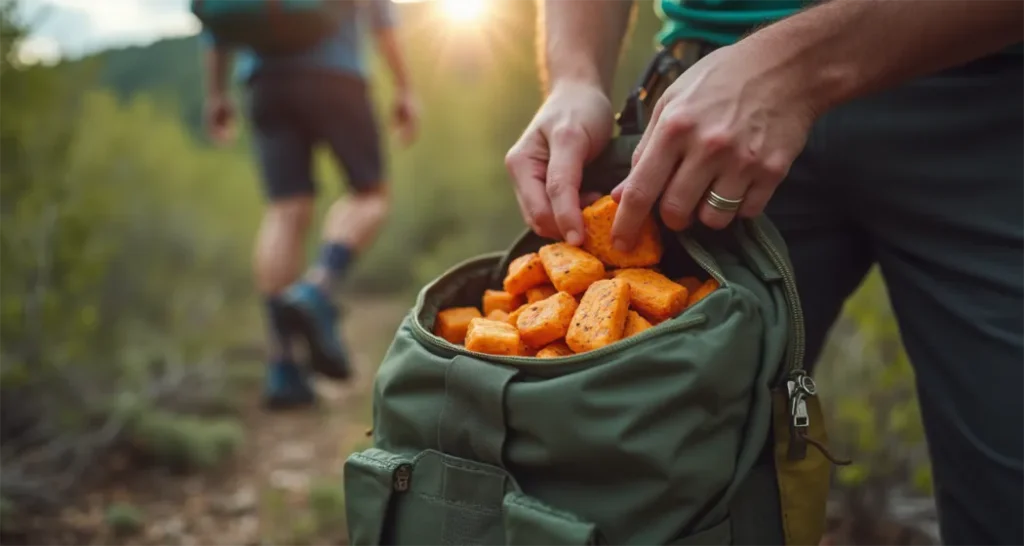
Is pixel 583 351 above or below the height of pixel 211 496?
above

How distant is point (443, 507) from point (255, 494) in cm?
204

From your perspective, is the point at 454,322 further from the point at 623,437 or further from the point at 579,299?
the point at 623,437

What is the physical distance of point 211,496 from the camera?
2.87 metres

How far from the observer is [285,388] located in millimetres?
3863

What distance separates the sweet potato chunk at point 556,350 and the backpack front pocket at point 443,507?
0.17 meters

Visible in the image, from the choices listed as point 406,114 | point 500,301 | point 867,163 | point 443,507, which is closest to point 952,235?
point 867,163

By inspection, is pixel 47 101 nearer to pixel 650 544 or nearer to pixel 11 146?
pixel 11 146

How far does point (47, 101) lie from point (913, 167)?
9.15ft

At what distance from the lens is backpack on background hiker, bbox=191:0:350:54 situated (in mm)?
3092

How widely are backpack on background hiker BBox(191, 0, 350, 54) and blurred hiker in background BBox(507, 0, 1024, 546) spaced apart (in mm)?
1988

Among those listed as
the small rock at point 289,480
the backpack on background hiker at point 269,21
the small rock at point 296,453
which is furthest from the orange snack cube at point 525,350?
the backpack on background hiker at point 269,21

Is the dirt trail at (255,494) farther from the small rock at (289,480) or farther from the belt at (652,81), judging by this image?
the belt at (652,81)

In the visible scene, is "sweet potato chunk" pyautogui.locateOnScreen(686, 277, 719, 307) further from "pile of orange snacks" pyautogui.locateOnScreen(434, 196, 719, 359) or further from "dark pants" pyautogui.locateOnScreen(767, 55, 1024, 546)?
"dark pants" pyautogui.locateOnScreen(767, 55, 1024, 546)

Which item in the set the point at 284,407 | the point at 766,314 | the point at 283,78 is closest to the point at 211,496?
the point at 284,407
